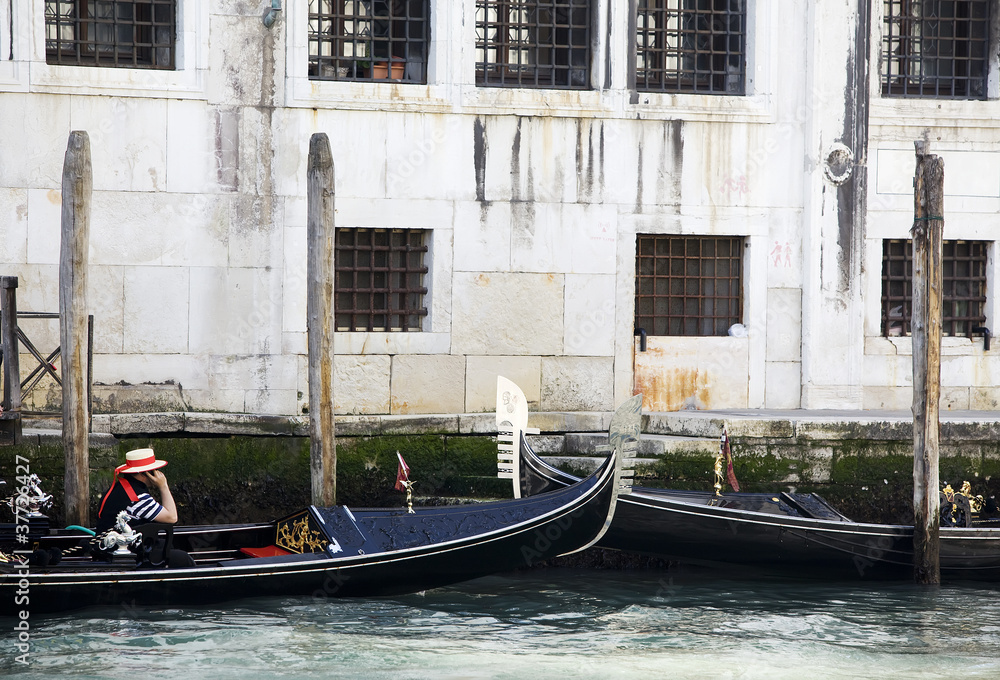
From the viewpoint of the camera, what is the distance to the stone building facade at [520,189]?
9.09m

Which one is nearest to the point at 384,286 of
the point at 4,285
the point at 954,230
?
the point at 4,285

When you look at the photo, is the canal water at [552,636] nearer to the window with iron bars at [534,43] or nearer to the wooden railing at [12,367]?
the wooden railing at [12,367]

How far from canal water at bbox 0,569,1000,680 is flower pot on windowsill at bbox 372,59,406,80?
379cm

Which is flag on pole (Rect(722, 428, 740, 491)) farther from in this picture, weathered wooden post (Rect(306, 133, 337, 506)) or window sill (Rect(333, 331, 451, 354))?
weathered wooden post (Rect(306, 133, 337, 506))

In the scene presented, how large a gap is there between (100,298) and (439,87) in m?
2.78

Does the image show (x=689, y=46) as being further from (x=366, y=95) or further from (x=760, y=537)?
(x=760, y=537)

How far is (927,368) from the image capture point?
795 cm

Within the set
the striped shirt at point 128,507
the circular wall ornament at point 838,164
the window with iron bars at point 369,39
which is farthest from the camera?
the circular wall ornament at point 838,164

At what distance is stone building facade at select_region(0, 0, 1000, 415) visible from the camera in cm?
909

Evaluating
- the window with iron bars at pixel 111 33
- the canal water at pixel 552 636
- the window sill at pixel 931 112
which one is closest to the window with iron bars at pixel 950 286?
the window sill at pixel 931 112

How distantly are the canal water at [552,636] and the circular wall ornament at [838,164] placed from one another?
10.8 ft

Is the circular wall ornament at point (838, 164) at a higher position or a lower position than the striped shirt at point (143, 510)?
higher

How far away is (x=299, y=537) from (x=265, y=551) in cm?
28

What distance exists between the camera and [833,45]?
9.91m
